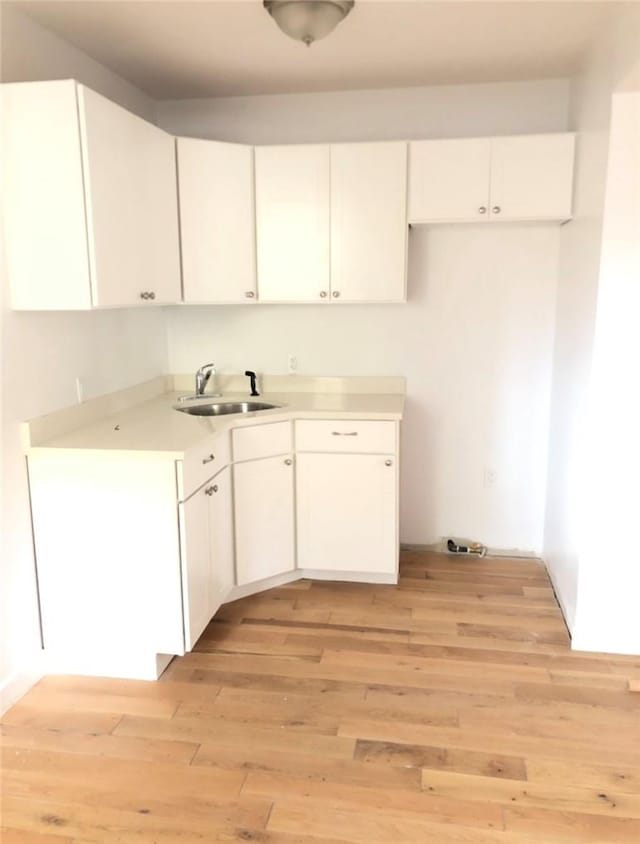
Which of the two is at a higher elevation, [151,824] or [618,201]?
[618,201]

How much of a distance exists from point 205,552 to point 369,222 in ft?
5.65

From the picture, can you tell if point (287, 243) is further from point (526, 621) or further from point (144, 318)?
point (526, 621)

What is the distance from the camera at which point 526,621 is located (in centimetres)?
303

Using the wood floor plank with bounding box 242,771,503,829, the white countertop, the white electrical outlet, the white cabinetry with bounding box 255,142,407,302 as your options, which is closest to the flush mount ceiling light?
the white cabinetry with bounding box 255,142,407,302

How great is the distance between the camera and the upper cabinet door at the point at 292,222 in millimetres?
3242

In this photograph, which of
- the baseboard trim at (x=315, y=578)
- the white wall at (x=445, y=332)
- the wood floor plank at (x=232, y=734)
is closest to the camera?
the wood floor plank at (x=232, y=734)

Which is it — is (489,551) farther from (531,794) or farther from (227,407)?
(531,794)

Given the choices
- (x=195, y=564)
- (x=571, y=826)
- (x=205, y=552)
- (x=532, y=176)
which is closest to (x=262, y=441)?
(x=205, y=552)

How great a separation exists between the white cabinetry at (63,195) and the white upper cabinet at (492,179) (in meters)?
1.38

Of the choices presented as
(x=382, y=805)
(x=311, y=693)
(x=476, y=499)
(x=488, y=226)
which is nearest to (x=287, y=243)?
(x=488, y=226)

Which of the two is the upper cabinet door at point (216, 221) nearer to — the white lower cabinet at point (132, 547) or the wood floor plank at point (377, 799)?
the white lower cabinet at point (132, 547)

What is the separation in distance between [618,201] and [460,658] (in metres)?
1.86

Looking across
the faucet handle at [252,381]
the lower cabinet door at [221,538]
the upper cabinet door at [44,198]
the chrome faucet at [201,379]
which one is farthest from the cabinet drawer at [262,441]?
the upper cabinet door at [44,198]

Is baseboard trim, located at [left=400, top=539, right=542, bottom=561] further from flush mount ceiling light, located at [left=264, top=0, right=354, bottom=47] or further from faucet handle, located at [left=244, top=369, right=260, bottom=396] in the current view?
flush mount ceiling light, located at [left=264, top=0, right=354, bottom=47]
